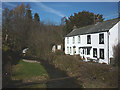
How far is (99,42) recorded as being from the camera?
16422mm

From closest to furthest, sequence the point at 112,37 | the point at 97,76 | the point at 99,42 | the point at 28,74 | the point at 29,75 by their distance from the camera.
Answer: the point at 97,76 < the point at 29,75 < the point at 28,74 < the point at 112,37 < the point at 99,42

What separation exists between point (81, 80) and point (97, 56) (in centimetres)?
926

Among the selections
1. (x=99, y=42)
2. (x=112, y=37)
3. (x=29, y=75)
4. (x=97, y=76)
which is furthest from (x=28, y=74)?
(x=112, y=37)

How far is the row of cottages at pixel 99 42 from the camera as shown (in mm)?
14875

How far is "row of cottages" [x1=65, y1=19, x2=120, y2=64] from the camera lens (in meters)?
14.9

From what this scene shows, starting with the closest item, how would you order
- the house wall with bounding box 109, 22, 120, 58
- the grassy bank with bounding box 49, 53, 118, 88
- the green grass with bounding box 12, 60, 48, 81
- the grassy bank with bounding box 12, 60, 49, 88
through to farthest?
the grassy bank with bounding box 49, 53, 118, 88
the grassy bank with bounding box 12, 60, 49, 88
the green grass with bounding box 12, 60, 48, 81
the house wall with bounding box 109, 22, 120, 58

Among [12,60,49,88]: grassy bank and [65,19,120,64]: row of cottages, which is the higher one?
[65,19,120,64]: row of cottages

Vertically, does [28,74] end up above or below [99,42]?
below

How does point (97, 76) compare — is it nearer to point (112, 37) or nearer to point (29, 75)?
point (29, 75)

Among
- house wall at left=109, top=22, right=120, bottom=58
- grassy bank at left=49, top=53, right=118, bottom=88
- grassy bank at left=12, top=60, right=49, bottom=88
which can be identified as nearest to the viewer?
grassy bank at left=49, top=53, right=118, bottom=88

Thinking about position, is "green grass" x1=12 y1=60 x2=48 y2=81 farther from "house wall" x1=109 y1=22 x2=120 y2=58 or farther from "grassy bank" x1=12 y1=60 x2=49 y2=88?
"house wall" x1=109 y1=22 x2=120 y2=58

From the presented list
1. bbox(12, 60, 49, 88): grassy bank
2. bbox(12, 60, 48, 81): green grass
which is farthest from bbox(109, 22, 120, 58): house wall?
bbox(12, 60, 49, 88): grassy bank

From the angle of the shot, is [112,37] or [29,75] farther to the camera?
[112,37]

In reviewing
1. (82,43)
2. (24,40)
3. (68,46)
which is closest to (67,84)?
(82,43)
